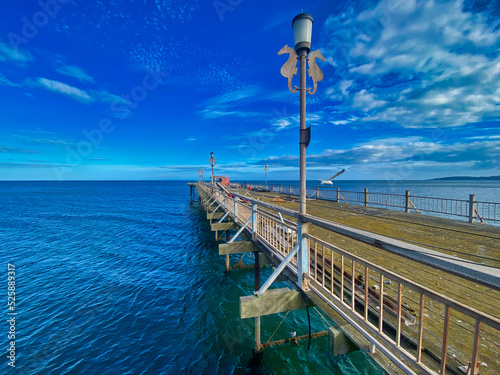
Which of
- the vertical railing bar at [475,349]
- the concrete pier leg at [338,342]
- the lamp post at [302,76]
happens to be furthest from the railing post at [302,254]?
the vertical railing bar at [475,349]

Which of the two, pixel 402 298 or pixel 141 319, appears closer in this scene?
pixel 402 298

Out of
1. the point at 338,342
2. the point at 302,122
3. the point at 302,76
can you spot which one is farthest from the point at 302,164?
the point at 338,342

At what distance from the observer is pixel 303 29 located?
423 cm

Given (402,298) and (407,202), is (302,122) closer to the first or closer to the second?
(402,298)

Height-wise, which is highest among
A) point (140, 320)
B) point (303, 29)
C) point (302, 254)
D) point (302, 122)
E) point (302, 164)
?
point (303, 29)

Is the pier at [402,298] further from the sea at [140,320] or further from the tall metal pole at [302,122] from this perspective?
the sea at [140,320]

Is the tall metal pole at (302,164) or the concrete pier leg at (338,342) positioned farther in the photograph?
the tall metal pole at (302,164)

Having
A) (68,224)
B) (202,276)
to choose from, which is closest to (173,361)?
(202,276)

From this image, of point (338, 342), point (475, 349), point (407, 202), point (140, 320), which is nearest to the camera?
point (475, 349)

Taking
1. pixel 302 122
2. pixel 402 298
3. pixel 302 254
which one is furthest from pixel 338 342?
pixel 302 122

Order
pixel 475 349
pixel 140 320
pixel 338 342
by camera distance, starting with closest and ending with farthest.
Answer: pixel 475 349 → pixel 338 342 → pixel 140 320

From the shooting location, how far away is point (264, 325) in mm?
8000

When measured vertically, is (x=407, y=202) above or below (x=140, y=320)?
above

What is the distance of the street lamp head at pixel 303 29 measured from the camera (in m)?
4.23
